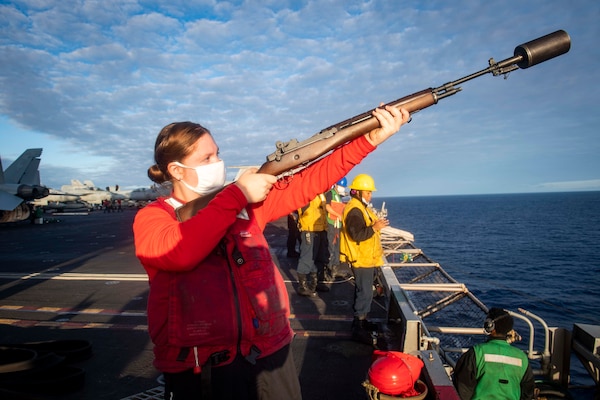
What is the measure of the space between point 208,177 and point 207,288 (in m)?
0.74

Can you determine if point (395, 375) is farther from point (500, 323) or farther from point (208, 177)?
point (208, 177)

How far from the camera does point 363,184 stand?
6.61 meters

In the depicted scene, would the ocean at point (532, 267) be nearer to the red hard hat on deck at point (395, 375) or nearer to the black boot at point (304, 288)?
the black boot at point (304, 288)

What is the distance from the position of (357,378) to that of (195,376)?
3126 millimetres

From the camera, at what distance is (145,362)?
199 inches

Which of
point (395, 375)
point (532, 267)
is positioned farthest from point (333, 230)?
point (532, 267)

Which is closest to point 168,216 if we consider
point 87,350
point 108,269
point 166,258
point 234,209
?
point 166,258

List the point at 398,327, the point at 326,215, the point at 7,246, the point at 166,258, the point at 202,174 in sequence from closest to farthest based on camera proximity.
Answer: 1. the point at 166,258
2. the point at 202,174
3. the point at 398,327
4. the point at 326,215
5. the point at 7,246

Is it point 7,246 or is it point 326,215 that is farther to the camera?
point 7,246

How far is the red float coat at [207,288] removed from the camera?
184cm

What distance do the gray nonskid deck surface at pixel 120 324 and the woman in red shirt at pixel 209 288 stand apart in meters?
Result: 2.46

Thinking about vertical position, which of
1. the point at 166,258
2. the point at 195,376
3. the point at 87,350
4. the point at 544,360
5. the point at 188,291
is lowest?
the point at 544,360

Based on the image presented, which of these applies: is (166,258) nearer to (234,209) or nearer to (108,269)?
(234,209)

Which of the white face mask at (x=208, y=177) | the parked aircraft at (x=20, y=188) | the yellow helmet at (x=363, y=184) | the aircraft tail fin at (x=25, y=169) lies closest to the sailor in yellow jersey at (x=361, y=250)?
the yellow helmet at (x=363, y=184)
